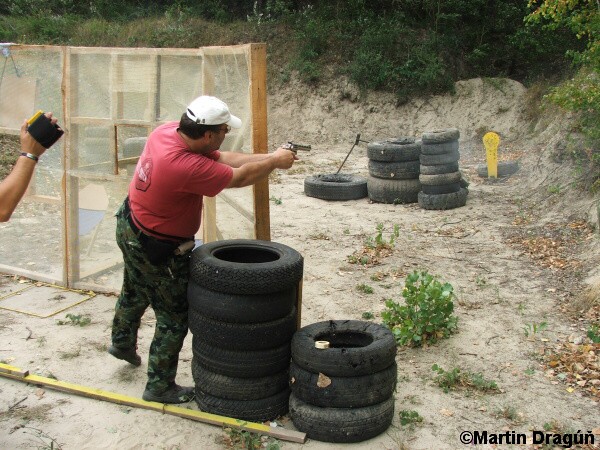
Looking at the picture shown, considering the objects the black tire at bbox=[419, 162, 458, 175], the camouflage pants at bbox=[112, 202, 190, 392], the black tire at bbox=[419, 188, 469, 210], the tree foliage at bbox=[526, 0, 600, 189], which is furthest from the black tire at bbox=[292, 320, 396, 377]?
the black tire at bbox=[419, 162, 458, 175]

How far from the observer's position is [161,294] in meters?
5.05

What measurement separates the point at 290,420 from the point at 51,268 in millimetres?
4083

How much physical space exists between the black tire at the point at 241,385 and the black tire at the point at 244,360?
41mm

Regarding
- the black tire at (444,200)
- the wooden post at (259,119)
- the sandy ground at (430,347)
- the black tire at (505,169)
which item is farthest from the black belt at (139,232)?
the black tire at (505,169)

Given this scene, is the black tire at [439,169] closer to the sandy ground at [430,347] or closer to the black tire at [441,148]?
the black tire at [441,148]

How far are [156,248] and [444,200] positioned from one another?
761cm

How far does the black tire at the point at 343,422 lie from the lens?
4.57 m

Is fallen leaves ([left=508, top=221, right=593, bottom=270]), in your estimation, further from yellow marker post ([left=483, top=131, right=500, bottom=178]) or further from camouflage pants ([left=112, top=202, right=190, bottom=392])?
camouflage pants ([left=112, top=202, right=190, bottom=392])

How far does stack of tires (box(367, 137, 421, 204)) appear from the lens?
12.3 meters

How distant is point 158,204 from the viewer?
4.81 metres

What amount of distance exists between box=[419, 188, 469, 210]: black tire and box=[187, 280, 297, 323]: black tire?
7280 millimetres

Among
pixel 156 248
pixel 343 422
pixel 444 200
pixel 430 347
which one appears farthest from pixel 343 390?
pixel 444 200

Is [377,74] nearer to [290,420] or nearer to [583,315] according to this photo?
[583,315]

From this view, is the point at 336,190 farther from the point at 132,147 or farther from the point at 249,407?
the point at 249,407
